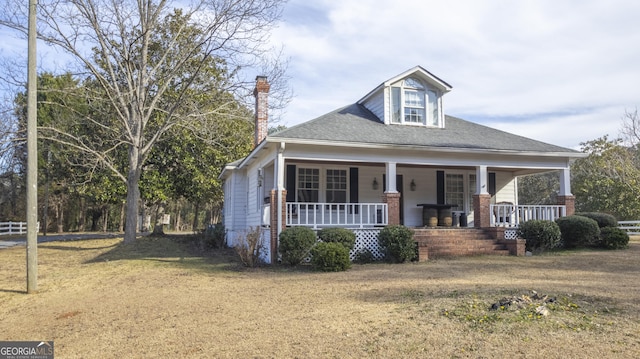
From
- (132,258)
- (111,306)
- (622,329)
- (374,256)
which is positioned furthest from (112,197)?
(622,329)

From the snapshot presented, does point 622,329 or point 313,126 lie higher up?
point 313,126

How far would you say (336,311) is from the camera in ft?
23.0

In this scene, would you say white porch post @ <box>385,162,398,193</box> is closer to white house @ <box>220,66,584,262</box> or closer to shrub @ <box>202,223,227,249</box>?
white house @ <box>220,66,584,262</box>

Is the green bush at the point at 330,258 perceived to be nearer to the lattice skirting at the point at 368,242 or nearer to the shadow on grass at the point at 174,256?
the lattice skirting at the point at 368,242

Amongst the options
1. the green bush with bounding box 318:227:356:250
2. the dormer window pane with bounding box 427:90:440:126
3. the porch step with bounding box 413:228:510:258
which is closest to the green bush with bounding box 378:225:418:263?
the porch step with bounding box 413:228:510:258

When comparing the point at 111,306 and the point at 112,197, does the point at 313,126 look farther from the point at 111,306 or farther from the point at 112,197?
the point at 112,197

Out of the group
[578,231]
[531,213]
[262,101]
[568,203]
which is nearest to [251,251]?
[262,101]

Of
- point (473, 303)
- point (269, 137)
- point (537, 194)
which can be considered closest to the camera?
point (473, 303)

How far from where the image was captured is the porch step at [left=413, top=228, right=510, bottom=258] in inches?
547

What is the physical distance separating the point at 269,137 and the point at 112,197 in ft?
54.9

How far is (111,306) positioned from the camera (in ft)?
27.1

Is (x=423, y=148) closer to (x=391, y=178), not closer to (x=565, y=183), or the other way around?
(x=391, y=178)

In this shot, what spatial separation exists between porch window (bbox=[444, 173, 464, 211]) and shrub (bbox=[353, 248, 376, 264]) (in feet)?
18.0

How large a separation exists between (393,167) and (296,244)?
4033mm
